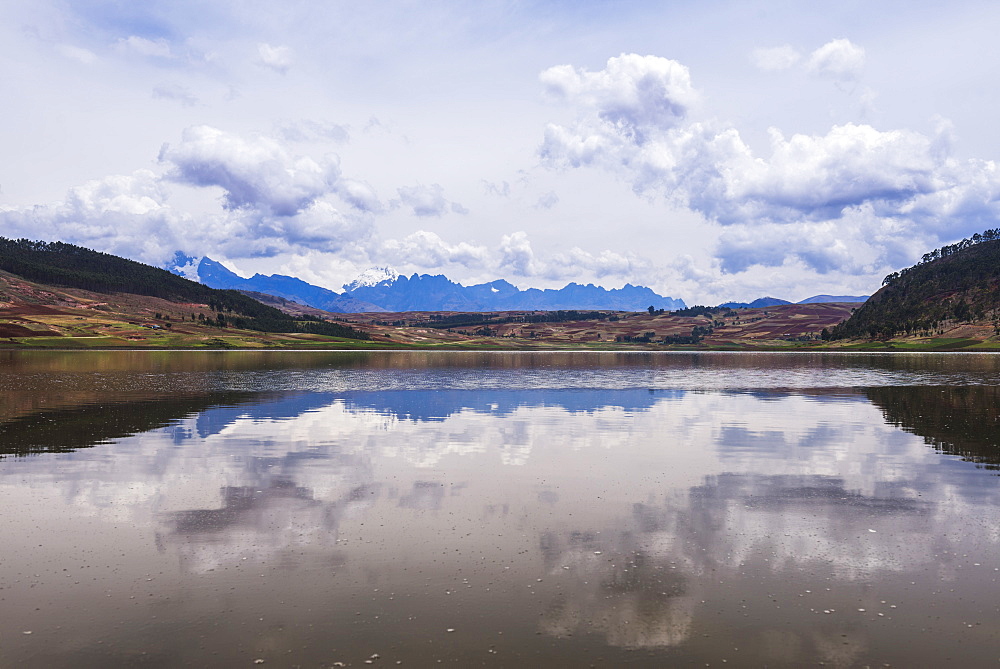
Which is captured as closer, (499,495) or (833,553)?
(833,553)

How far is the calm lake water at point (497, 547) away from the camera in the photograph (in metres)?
14.4

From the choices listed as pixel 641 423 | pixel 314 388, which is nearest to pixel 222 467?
pixel 641 423

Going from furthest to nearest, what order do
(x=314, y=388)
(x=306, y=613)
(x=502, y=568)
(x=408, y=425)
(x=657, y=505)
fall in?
1. (x=314, y=388)
2. (x=408, y=425)
3. (x=657, y=505)
4. (x=502, y=568)
5. (x=306, y=613)

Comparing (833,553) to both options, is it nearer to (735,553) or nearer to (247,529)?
(735,553)

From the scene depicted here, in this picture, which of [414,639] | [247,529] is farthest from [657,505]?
[247,529]

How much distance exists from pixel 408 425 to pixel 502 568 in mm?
32654

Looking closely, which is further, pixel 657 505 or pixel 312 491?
pixel 312 491

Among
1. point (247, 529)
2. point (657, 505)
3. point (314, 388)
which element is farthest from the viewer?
point (314, 388)

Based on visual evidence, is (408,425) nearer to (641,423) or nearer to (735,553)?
(641,423)

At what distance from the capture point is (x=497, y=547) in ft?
68.4

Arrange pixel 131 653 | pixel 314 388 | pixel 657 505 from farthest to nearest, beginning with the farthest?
pixel 314 388
pixel 657 505
pixel 131 653

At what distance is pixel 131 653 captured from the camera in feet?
45.3

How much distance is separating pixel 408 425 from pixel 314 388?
40963 mm

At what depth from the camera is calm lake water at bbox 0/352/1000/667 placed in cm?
1437
